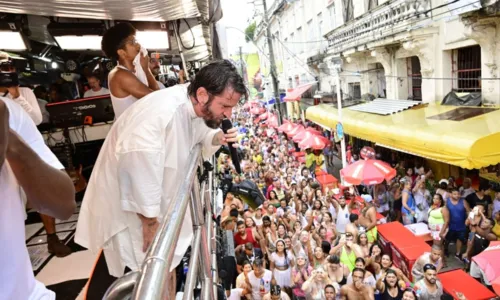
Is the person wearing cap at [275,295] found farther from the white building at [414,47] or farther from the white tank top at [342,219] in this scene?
the white building at [414,47]

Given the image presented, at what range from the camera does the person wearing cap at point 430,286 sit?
5.76 metres

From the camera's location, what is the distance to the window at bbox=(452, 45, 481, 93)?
33.5 feet

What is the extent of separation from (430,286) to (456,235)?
2.78m

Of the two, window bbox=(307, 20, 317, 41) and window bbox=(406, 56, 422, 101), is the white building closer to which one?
window bbox=(406, 56, 422, 101)

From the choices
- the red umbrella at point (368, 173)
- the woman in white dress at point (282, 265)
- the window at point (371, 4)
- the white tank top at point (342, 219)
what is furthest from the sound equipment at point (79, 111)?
the window at point (371, 4)

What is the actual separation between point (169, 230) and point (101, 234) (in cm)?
114

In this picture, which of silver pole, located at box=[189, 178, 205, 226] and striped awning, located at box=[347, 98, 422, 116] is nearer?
silver pole, located at box=[189, 178, 205, 226]

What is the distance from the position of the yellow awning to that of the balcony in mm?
2651

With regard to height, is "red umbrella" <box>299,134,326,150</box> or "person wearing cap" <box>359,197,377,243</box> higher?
"red umbrella" <box>299,134,326,150</box>

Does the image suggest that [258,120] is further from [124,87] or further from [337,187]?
[124,87]

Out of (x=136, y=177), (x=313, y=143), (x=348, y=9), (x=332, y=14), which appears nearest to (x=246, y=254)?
(x=136, y=177)

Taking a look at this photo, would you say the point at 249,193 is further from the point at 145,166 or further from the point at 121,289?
the point at 121,289

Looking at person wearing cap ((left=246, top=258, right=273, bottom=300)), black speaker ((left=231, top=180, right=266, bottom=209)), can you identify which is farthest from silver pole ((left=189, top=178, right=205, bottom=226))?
black speaker ((left=231, top=180, right=266, bottom=209))

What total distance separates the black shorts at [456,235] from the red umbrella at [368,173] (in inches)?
69.6
